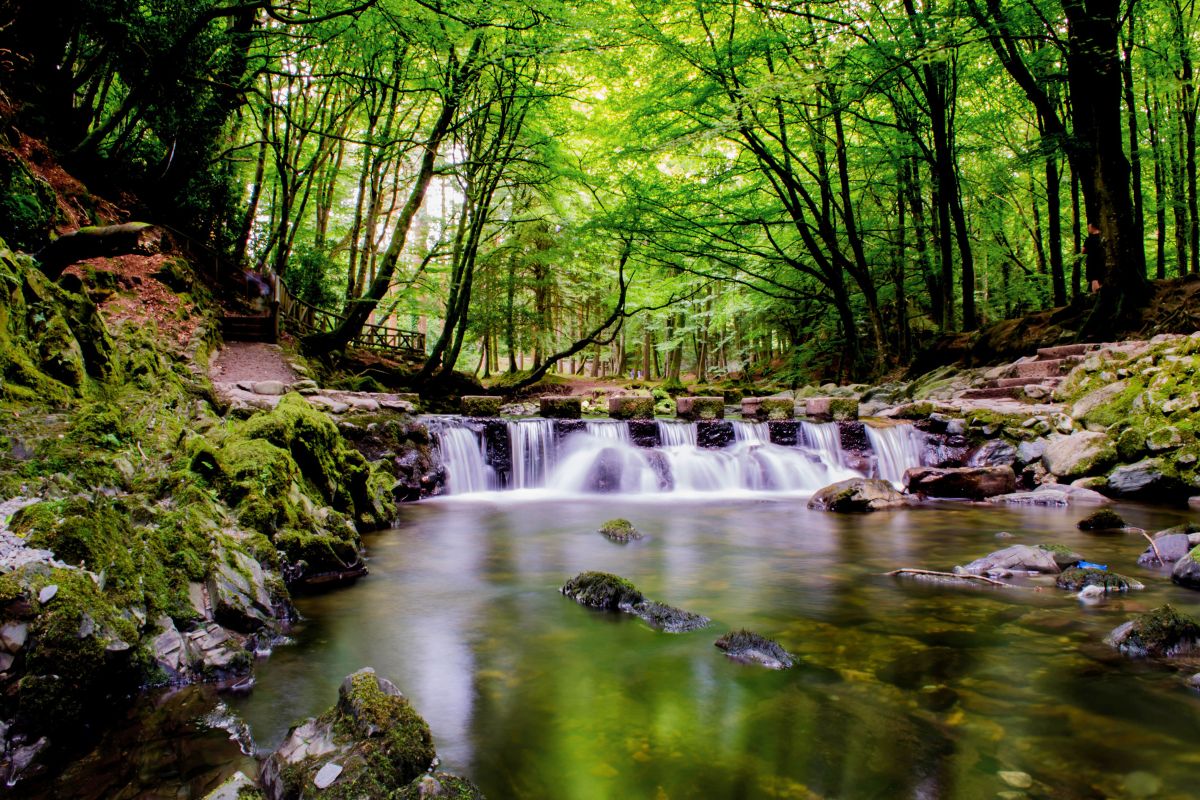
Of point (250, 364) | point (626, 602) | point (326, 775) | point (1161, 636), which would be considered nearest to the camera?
point (326, 775)

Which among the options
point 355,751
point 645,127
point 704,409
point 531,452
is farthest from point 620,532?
point 645,127

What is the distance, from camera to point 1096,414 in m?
9.36

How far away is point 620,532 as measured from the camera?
6.96 metres

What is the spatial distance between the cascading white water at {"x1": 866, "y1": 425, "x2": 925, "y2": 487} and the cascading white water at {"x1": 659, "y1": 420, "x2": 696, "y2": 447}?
3465 mm

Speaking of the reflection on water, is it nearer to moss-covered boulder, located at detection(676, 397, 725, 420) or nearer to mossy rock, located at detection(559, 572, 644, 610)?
mossy rock, located at detection(559, 572, 644, 610)

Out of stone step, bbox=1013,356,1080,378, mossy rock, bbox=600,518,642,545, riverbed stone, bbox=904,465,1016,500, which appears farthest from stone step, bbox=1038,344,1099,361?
mossy rock, bbox=600,518,642,545

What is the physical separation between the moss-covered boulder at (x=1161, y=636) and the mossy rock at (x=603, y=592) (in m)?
2.82

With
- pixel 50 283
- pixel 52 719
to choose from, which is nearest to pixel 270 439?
pixel 50 283

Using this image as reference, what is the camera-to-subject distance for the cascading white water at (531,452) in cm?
1100

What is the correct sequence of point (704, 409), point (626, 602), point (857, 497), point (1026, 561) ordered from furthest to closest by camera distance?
point (704, 409)
point (857, 497)
point (1026, 561)
point (626, 602)

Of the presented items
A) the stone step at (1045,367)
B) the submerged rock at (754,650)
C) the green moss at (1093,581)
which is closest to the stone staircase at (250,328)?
the submerged rock at (754,650)

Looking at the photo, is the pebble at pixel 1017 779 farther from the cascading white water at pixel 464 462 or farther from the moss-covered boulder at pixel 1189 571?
the cascading white water at pixel 464 462

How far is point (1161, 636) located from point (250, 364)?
1416cm

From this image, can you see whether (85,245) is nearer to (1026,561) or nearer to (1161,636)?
(1161,636)
